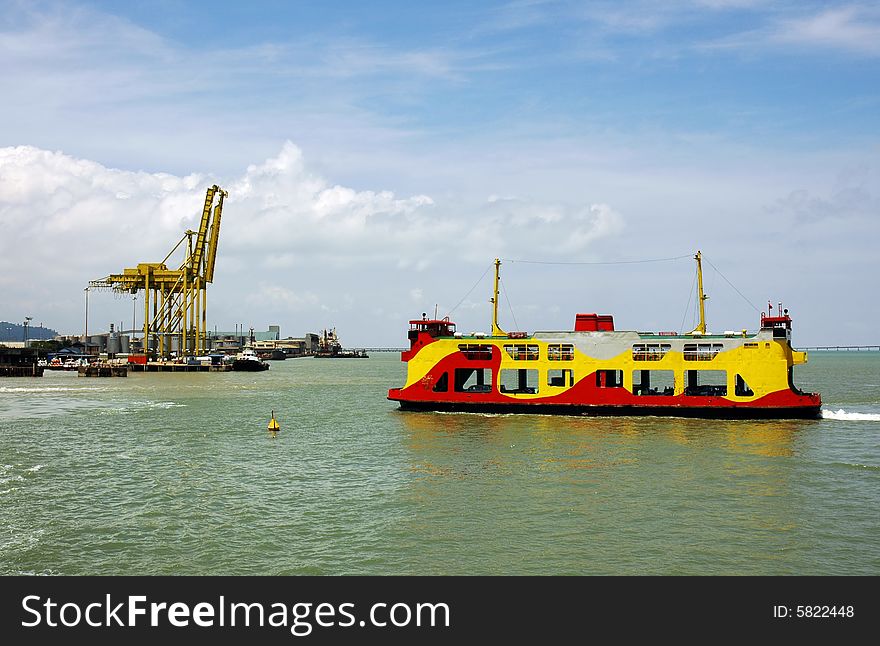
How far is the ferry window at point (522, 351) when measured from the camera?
40844 mm

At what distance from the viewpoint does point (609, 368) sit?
39.7 meters

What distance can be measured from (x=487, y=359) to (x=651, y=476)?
59.2ft

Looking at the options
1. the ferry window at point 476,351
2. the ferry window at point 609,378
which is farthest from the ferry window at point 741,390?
the ferry window at point 476,351

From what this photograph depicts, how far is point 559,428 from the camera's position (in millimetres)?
36031

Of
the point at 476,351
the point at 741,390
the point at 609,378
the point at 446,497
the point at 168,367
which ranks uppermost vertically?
the point at 476,351

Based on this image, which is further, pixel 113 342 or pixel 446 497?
pixel 113 342

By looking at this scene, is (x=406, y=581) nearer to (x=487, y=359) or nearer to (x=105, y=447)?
(x=105, y=447)

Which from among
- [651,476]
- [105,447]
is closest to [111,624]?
[651,476]

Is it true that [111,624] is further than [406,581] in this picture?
No

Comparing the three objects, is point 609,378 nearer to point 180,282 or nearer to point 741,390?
point 741,390

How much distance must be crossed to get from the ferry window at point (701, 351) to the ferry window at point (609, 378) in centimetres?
366

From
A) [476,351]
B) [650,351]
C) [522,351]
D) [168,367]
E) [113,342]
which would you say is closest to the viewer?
[650,351]

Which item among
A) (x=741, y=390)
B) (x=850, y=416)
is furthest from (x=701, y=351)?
(x=850, y=416)

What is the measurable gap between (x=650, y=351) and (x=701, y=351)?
103 inches
